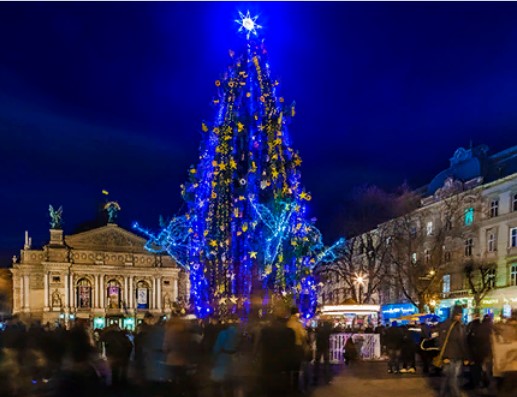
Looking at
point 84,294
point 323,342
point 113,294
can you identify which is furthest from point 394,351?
point 113,294

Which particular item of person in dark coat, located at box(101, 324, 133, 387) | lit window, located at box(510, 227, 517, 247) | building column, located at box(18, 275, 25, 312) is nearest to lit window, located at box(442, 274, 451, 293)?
lit window, located at box(510, 227, 517, 247)

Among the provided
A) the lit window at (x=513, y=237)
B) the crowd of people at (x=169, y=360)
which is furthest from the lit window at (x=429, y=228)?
the crowd of people at (x=169, y=360)

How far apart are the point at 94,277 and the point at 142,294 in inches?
313

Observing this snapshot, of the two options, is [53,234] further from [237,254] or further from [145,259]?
[237,254]

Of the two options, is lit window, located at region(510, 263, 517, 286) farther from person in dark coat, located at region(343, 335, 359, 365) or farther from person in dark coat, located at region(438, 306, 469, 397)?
person in dark coat, located at region(438, 306, 469, 397)

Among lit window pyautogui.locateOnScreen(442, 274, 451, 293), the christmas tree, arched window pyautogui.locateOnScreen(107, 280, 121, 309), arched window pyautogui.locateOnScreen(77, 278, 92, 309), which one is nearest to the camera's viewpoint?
the christmas tree

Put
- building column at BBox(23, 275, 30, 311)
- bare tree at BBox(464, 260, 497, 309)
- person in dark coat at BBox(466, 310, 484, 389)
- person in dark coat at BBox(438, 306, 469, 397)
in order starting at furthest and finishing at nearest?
building column at BBox(23, 275, 30, 311)
bare tree at BBox(464, 260, 497, 309)
person in dark coat at BBox(466, 310, 484, 389)
person in dark coat at BBox(438, 306, 469, 397)

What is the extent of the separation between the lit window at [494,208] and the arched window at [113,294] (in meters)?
58.9

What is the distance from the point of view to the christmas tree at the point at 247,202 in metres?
23.2

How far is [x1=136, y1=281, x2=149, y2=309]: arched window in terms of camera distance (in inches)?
3600

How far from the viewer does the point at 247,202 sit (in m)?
23.3

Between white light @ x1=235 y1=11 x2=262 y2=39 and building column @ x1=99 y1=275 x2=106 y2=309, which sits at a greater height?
white light @ x1=235 y1=11 x2=262 y2=39

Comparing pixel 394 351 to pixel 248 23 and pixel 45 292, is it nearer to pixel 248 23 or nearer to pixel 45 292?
pixel 248 23

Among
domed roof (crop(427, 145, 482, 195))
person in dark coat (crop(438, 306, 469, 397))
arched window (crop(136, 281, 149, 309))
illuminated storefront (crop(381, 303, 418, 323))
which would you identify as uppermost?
domed roof (crop(427, 145, 482, 195))
